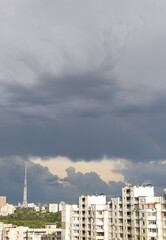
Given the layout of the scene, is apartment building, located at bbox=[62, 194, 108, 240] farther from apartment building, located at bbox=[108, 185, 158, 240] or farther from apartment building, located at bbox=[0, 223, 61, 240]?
apartment building, located at bbox=[0, 223, 61, 240]

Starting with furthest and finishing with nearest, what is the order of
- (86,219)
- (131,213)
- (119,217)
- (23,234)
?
(23,234) < (86,219) < (119,217) < (131,213)

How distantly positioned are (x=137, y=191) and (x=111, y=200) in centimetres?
770

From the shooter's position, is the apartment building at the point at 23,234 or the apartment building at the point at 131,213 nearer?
the apartment building at the point at 131,213

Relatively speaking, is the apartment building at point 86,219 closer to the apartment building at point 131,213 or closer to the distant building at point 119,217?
the distant building at point 119,217

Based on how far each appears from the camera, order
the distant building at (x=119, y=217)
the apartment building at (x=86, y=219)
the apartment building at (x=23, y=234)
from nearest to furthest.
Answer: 1. the distant building at (x=119, y=217)
2. the apartment building at (x=86, y=219)
3. the apartment building at (x=23, y=234)

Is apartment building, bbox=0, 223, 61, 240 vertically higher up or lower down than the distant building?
lower down

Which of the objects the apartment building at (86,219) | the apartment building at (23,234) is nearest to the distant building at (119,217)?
the apartment building at (86,219)

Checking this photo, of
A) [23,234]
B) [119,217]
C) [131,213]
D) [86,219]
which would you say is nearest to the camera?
[131,213]

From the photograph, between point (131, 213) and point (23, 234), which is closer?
point (131, 213)

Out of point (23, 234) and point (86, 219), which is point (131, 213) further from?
point (23, 234)

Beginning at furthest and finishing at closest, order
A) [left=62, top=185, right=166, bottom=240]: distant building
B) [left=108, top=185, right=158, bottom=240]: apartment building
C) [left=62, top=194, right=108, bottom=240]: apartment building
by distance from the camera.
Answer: [left=62, top=194, right=108, bottom=240]: apartment building, [left=108, top=185, right=158, bottom=240]: apartment building, [left=62, top=185, right=166, bottom=240]: distant building

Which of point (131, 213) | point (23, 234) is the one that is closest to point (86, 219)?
point (131, 213)

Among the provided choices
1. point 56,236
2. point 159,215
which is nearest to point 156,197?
point 159,215

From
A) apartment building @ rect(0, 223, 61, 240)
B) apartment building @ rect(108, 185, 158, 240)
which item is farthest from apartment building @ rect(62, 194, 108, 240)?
apartment building @ rect(0, 223, 61, 240)
